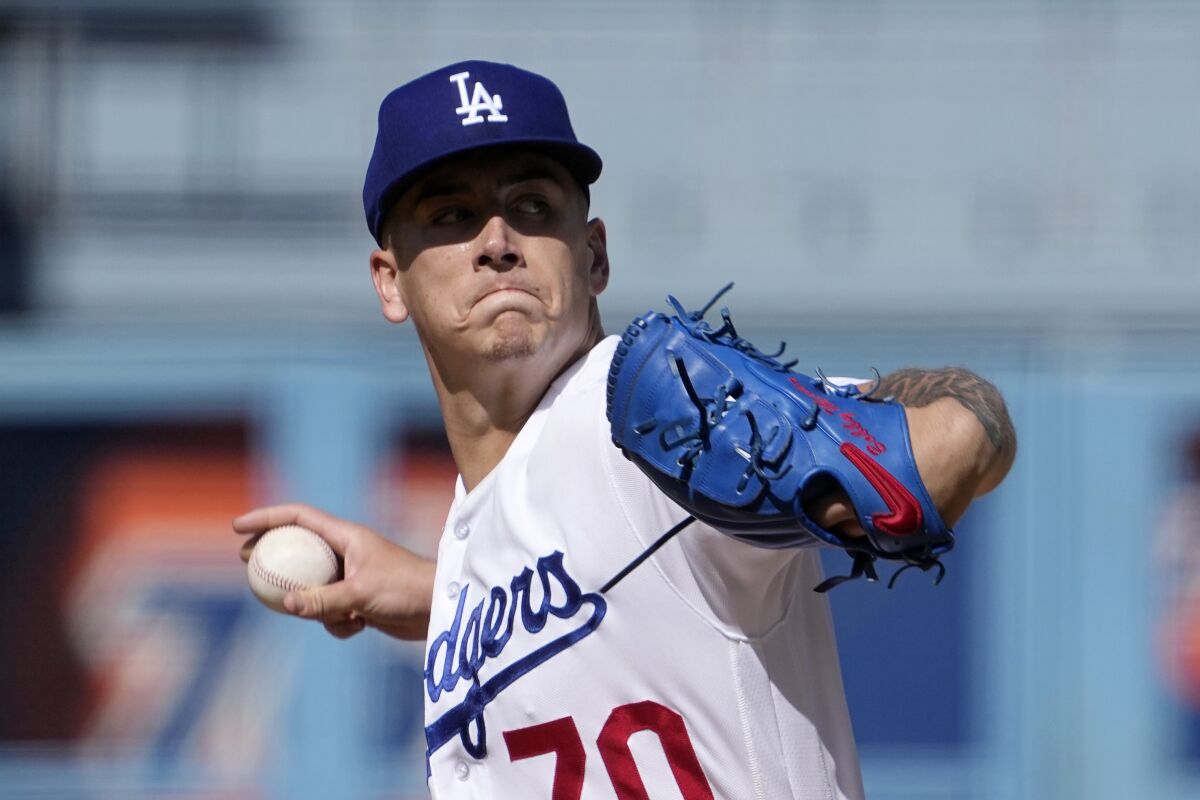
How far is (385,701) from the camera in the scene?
208 inches

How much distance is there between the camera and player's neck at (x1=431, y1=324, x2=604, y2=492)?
2.29 metres

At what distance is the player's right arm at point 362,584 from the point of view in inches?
103

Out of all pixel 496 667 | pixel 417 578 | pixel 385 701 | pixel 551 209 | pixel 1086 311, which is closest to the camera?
pixel 496 667

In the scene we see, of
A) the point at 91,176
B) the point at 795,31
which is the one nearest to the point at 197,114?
the point at 91,176

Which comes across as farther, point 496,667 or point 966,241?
point 966,241

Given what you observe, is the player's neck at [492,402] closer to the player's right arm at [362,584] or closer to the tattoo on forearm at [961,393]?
the player's right arm at [362,584]

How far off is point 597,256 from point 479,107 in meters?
0.36

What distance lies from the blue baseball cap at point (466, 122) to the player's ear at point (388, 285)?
0.51ft

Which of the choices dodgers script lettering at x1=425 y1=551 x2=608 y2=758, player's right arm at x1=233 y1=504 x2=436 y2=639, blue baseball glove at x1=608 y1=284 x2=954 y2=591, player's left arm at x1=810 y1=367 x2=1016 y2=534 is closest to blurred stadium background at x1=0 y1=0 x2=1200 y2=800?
player's right arm at x1=233 y1=504 x2=436 y2=639

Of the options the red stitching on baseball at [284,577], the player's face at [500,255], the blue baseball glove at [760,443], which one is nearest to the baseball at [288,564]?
the red stitching on baseball at [284,577]

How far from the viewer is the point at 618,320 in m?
6.07

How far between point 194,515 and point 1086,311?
3959 millimetres

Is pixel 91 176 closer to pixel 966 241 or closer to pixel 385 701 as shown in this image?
pixel 385 701

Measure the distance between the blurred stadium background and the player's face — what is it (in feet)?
10.3
